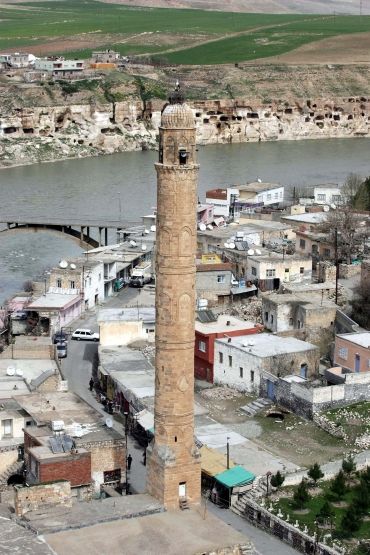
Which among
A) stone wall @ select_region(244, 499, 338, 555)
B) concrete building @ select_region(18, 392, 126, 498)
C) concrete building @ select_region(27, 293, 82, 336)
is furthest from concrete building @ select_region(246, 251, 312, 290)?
stone wall @ select_region(244, 499, 338, 555)

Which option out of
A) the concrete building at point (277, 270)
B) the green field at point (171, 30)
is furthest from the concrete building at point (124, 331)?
the green field at point (171, 30)

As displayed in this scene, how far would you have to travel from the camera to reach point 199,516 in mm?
18469

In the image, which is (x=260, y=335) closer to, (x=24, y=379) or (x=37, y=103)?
(x=24, y=379)

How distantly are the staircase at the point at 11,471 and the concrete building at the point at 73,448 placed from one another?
0.47 meters

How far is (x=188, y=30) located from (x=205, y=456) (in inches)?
4138

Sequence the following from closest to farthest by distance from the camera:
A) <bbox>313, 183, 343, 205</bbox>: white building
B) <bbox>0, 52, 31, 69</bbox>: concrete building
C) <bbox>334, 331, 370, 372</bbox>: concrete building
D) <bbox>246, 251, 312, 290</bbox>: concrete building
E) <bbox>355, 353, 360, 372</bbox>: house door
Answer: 1. <bbox>334, 331, 370, 372</bbox>: concrete building
2. <bbox>355, 353, 360, 372</bbox>: house door
3. <bbox>246, 251, 312, 290</bbox>: concrete building
4. <bbox>313, 183, 343, 205</bbox>: white building
5. <bbox>0, 52, 31, 69</bbox>: concrete building

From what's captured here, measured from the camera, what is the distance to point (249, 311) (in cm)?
3112

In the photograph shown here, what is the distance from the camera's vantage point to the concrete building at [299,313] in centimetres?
2878

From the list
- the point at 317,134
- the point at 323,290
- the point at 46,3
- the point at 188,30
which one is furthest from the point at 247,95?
the point at 46,3

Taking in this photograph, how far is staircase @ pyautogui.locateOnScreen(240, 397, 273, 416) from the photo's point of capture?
24.7m

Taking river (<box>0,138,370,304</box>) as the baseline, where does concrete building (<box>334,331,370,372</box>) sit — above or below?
above

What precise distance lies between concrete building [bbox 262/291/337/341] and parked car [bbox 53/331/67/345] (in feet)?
14.6

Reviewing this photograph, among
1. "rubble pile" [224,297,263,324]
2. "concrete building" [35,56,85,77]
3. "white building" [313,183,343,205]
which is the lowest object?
"rubble pile" [224,297,263,324]

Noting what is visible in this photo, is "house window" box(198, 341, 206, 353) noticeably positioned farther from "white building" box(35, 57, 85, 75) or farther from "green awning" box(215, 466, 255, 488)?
"white building" box(35, 57, 85, 75)
